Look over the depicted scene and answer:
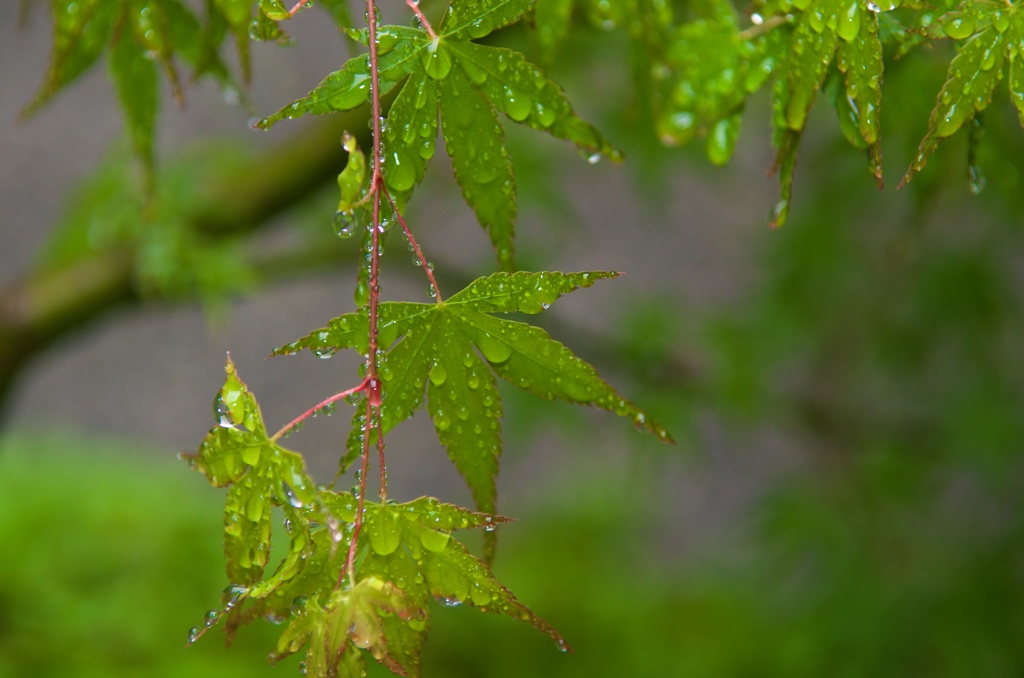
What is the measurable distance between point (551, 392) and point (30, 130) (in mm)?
3589

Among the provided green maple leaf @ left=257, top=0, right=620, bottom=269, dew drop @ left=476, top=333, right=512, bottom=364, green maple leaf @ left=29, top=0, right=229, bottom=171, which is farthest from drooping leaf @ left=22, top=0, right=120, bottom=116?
dew drop @ left=476, top=333, right=512, bottom=364

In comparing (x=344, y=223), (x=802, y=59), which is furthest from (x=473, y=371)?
(x=802, y=59)

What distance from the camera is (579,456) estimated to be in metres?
3.20

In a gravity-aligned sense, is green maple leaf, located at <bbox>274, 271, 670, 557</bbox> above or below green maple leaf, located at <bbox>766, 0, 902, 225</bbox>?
below

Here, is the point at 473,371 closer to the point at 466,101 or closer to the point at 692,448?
the point at 466,101

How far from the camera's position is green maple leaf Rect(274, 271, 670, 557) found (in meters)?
0.50

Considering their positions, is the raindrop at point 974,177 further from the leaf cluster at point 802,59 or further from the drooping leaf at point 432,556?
the drooping leaf at point 432,556

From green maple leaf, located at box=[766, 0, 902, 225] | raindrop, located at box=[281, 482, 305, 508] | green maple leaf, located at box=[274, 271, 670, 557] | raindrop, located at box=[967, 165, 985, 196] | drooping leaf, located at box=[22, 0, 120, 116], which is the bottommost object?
raindrop, located at box=[281, 482, 305, 508]

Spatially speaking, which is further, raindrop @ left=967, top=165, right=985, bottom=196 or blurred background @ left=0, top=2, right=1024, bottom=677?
blurred background @ left=0, top=2, right=1024, bottom=677

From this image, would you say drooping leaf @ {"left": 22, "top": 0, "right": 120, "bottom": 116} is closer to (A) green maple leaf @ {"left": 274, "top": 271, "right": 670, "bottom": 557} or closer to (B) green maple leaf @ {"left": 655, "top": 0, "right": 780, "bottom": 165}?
(A) green maple leaf @ {"left": 274, "top": 271, "right": 670, "bottom": 557}

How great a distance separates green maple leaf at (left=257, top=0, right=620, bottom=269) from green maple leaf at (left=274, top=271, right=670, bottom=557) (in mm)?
40

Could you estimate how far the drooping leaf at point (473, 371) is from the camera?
50 cm

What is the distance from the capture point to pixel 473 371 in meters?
0.50

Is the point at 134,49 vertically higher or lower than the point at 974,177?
higher
